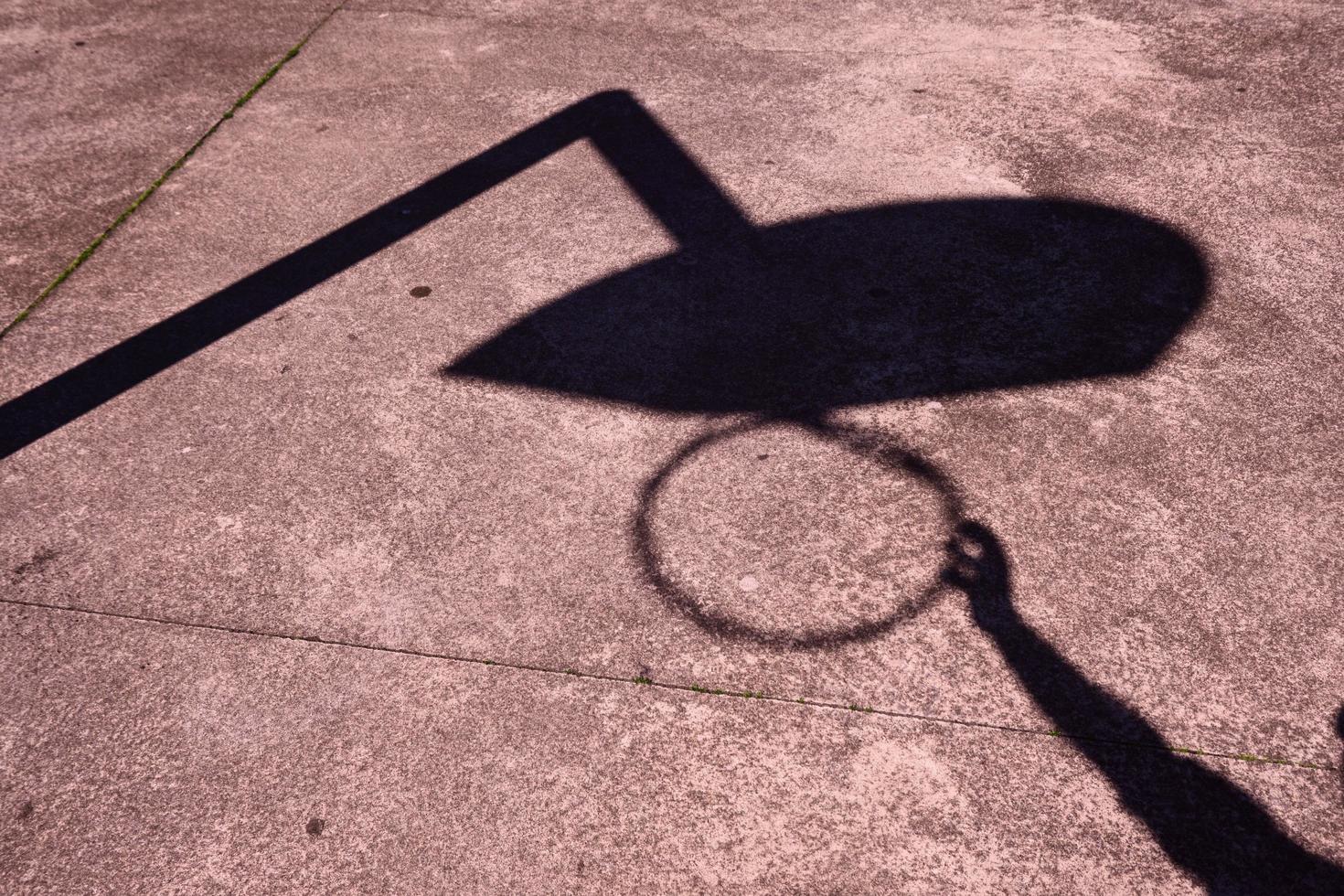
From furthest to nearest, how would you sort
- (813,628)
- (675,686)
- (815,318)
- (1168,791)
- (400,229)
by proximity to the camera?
1. (400,229)
2. (815,318)
3. (813,628)
4. (675,686)
5. (1168,791)

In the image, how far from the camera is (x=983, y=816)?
2.60 metres

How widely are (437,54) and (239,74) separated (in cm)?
114

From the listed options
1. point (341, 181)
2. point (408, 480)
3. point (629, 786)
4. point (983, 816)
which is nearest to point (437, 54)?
point (341, 181)

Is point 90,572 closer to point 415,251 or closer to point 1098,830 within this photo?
point 415,251

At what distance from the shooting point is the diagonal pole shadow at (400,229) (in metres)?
3.99

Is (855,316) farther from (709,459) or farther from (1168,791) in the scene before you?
(1168,791)

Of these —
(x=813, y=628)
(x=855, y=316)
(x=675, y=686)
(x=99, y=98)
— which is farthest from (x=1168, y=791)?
(x=99, y=98)

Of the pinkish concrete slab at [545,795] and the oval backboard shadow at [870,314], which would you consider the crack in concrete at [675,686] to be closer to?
the pinkish concrete slab at [545,795]

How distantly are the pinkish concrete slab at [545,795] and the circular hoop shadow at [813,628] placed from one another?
0.80 feet

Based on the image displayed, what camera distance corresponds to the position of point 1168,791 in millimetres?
2623

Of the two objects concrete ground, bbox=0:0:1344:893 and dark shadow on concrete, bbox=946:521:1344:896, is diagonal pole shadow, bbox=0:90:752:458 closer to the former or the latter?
concrete ground, bbox=0:0:1344:893

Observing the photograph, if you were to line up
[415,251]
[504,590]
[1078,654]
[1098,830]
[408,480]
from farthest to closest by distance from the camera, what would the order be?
[415,251] < [408,480] < [504,590] < [1078,654] < [1098,830]

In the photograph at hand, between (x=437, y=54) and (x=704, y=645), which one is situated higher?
(x=437, y=54)

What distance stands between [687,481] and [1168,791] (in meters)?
1.67
